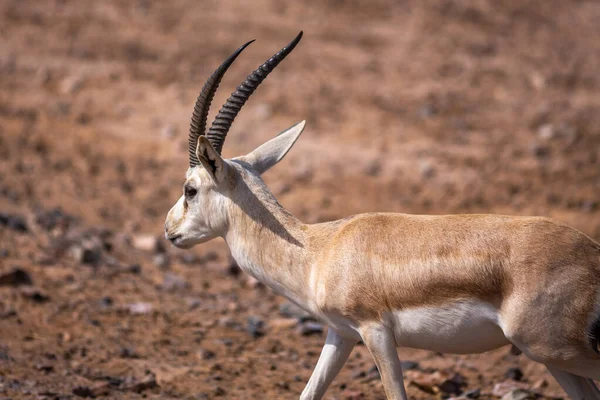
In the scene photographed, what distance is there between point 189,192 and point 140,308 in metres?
3.58

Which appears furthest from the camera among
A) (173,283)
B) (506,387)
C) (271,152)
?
(173,283)

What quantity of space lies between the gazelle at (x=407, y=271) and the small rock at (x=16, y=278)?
3956 mm

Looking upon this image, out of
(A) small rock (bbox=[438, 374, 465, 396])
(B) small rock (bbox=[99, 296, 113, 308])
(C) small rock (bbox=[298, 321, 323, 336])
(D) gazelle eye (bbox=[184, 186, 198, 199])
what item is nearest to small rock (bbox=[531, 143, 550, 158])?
(C) small rock (bbox=[298, 321, 323, 336])

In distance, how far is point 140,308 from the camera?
10.3 metres

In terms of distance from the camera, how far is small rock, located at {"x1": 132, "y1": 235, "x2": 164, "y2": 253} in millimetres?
12758

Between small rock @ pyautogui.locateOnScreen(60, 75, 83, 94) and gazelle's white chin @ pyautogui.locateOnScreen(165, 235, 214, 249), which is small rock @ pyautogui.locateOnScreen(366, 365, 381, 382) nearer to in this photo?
gazelle's white chin @ pyautogui.locateOnScreen(165, 235, 214, 249)

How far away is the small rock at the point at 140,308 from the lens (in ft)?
33.5

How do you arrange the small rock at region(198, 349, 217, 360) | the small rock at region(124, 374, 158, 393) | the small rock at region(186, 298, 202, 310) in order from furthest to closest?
1. the small rock at region(186, 298, 202, 310)
2. the small rock at region(198, 349, 217, 360)
3. the small rock at region(124, 374, 158, 393)

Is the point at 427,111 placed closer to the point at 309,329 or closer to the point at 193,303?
the point at 193,303

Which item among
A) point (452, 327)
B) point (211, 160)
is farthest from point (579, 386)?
point (211, 160)

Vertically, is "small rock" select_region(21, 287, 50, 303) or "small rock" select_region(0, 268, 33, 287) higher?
"small rock" select_region(0, 268, 33, 287)

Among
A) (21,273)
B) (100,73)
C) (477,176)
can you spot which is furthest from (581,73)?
(21,273)

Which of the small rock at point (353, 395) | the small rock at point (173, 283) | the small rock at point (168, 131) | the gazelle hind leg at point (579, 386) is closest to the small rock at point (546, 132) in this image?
the small rock at point (168, 131)

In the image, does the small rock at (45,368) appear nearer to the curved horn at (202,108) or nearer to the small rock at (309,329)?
the curved horn at (202,108)
